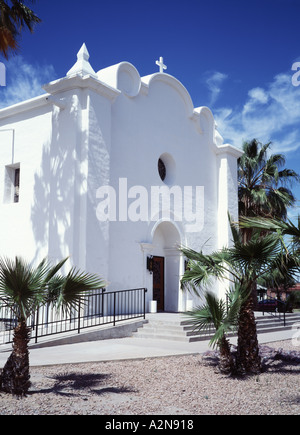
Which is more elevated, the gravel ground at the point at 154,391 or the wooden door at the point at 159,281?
the wooden door at the point at 159,281

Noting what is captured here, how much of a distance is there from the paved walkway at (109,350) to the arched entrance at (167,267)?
17.5 ft

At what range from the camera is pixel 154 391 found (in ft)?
21.2

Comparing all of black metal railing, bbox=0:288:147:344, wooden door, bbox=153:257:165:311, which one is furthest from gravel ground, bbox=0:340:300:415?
wooden door, bbox=153:257:165:311

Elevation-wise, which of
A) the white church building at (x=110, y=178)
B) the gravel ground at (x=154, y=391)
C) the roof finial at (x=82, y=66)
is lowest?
the gravel ground at (x=154, y=391)

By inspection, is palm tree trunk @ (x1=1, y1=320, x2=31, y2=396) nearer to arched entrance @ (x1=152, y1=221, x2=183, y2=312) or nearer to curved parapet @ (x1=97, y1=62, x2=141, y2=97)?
curved parapet @ (x1=97, y1=62, x2=141, y2=97)

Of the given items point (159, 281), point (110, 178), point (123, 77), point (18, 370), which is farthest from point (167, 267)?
point (18, 370)

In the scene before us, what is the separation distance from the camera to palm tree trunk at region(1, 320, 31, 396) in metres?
5.80

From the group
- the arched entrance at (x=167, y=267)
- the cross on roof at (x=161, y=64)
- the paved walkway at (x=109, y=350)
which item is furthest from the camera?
the cross on roof at (x=161, y=64)

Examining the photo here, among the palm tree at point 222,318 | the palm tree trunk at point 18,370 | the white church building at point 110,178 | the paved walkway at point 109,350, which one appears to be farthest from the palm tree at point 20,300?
the white church building at point 110,178

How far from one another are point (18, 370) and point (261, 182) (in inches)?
776

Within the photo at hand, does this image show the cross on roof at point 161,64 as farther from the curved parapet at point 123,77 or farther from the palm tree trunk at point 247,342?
the palm tree trunk at point 247,342

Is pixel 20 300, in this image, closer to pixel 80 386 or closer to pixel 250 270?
pixel 80 386

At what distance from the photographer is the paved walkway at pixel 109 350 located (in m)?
8.77

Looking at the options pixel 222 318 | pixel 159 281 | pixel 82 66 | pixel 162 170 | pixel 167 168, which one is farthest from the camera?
pixel 167 168
